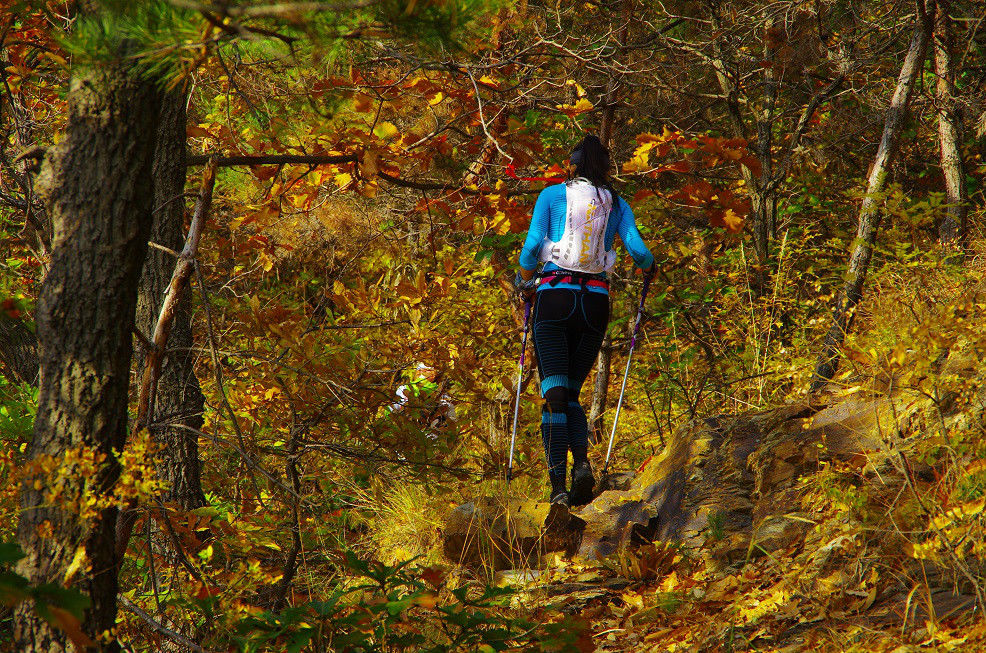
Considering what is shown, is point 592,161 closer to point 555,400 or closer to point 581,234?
point 581,234

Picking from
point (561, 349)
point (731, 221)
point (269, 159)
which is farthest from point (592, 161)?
point (269, 159)

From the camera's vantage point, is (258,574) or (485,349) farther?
(485,349)

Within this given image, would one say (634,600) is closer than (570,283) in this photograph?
Yes

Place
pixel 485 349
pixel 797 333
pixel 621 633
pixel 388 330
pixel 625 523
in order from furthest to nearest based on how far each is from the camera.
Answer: pixel 485 349 → pixel 797 333 → pixel 388 330 → pixel 625 523 → pixel 621 633

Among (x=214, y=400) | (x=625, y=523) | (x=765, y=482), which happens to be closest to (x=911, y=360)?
(x=765, y=482)

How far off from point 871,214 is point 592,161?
2198 mm

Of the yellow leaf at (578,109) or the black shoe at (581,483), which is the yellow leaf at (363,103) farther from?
the black shoe at (581,483)

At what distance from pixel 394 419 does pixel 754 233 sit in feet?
15.0

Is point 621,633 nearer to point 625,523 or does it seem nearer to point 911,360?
point 625,523

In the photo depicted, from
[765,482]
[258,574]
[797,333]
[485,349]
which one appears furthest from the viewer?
[485,349]

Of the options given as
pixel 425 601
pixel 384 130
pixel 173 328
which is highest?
pixel 384 130

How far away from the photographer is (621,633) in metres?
3.71

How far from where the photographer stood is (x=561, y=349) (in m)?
4.89

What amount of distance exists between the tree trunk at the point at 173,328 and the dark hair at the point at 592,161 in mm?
2259
